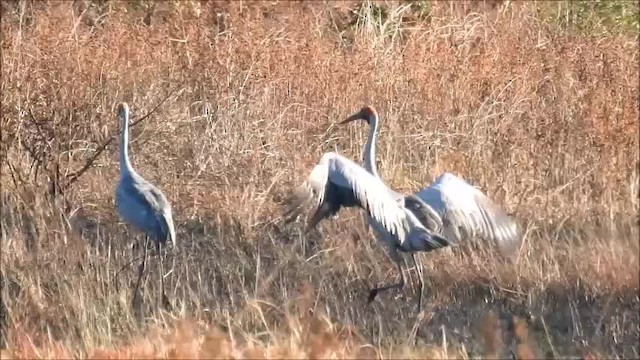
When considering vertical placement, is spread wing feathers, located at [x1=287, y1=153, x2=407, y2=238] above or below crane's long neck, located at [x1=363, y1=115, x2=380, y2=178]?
below

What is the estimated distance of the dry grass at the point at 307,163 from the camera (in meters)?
6.57

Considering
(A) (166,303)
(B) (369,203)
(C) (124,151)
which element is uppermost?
(C) (124,151)

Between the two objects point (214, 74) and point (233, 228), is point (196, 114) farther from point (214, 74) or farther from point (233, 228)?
point (233, 228)

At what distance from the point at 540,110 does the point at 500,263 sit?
248 centimetres

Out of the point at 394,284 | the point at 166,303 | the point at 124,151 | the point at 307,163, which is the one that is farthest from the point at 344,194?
the point at 307,163

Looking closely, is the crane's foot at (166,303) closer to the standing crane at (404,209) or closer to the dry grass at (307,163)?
the dry grass at (307,163)

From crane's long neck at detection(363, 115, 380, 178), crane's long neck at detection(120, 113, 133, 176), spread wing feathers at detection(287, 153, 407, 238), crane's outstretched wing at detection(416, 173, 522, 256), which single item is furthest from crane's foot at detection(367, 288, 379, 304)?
crane's long neck at detection(120, 113, 133, 176)

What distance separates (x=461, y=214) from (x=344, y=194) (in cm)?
80

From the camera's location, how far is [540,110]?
372 inches

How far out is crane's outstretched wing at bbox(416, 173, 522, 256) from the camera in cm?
708

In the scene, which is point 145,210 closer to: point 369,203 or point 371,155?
point 371,155

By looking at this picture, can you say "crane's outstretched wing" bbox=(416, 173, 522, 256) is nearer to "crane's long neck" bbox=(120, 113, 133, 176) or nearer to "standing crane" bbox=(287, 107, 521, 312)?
"standing crane" bbox=(287, 107, 521, 312)

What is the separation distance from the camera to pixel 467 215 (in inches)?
280

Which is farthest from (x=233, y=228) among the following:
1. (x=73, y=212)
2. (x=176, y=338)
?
(x=176, y=338)
